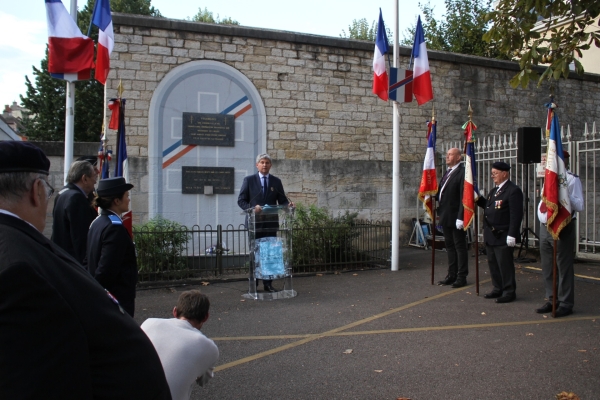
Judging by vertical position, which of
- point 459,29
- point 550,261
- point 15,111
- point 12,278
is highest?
point 15,111

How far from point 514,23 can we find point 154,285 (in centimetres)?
697

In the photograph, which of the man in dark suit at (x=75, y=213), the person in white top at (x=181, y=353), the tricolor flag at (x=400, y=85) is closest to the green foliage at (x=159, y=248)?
the man in dark suit at (x=75, y=213)

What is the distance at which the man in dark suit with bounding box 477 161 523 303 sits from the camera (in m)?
7.28

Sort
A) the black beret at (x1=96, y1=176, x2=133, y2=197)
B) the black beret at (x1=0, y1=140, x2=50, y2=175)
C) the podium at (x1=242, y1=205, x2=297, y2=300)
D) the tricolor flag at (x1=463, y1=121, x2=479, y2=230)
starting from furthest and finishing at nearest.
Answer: the tricolor flag at (x1=463, y1=121, x2=479, y2=230) < the podium at (x1=242, y1=205, x2=297, y2=300) < the black beret at (x1=96, y1=176, x2=133, y2=197) < the black beret at (x1=0, y1=140, x2=50, y2=175)

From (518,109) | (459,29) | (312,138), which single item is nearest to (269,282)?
(312,138)

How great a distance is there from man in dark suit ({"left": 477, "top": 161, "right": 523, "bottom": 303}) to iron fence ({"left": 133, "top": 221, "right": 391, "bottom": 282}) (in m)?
3.38

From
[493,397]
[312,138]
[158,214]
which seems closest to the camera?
[493,397]

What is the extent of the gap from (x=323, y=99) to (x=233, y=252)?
17.9 feet

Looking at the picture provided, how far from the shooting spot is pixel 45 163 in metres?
1.80

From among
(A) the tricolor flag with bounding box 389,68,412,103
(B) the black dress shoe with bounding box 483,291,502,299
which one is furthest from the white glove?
(A) the tricolor flag with bounding box 389,68,412,103

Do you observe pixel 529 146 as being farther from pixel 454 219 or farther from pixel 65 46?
pixel 65 46

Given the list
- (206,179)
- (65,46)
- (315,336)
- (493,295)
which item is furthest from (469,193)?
(65,46)

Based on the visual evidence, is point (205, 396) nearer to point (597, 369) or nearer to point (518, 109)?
point (597, 369)

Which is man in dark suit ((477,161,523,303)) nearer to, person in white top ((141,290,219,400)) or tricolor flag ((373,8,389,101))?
tricolor flag ((373,8,389,101))
